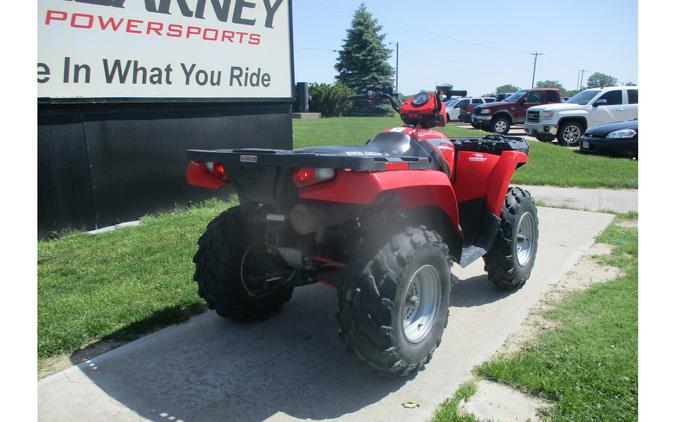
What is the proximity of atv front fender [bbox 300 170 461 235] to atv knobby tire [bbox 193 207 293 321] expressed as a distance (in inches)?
35.3

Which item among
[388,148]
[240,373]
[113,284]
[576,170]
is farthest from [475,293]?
[576,170]

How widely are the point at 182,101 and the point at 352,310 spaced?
538cm

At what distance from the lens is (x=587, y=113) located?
688 inches

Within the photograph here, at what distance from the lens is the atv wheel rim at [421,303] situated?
129 inches

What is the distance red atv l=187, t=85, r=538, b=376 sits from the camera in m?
2.89

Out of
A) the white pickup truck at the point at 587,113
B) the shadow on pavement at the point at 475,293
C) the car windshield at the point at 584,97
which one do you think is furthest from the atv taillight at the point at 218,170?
the car windshield at the point at 584,97

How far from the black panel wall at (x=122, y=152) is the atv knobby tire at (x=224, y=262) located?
3.45 metres

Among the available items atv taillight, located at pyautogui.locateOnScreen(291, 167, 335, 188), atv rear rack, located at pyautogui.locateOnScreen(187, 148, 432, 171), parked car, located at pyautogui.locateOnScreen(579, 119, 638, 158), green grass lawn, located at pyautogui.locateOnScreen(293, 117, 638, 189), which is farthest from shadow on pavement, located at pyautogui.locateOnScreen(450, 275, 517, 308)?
parked car, located at pyautogui.locateOnScreen(579, 119, 638, 158)

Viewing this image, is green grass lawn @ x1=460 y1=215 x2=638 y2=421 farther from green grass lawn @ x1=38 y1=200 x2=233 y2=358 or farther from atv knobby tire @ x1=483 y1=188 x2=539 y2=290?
green grass lawn @ x1=38 y1=200 x2=233 y2=358

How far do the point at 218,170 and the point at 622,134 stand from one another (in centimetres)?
1337

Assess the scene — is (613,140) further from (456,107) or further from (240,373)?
(456,107)

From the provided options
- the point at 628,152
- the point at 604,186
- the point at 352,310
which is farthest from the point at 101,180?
the point at 628,152

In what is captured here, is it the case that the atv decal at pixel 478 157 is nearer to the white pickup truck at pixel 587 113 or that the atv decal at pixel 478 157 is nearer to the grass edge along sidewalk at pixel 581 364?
the grass edge along sidewalk at pixel 581 364

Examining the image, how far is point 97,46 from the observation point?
6.26 meters
